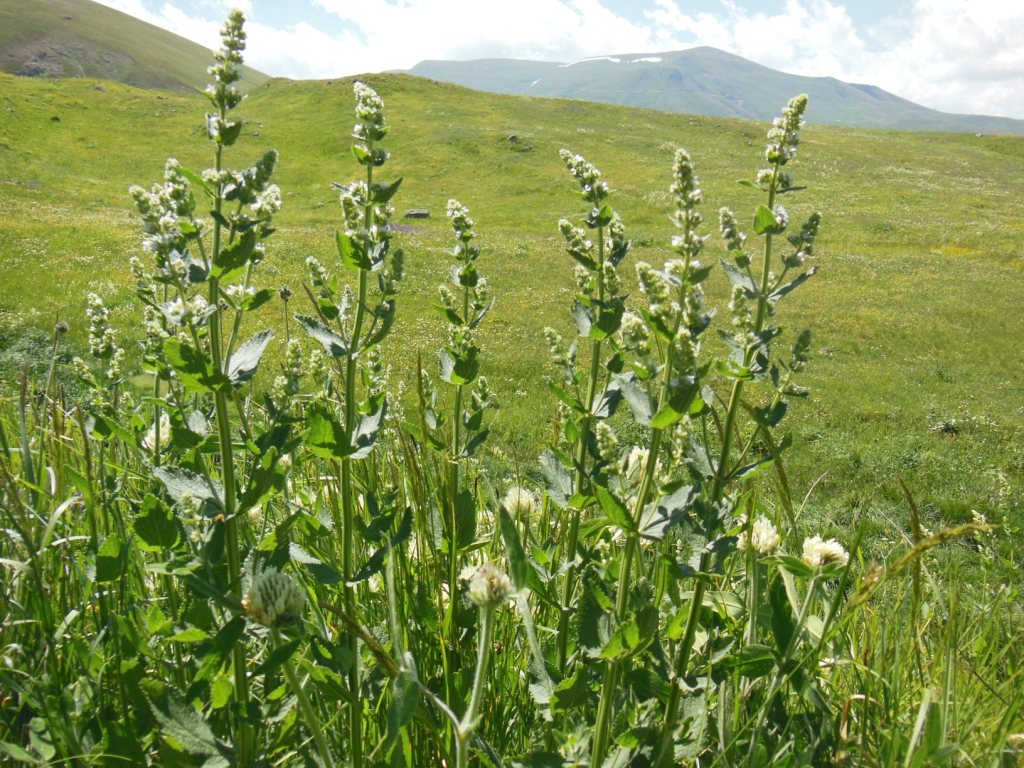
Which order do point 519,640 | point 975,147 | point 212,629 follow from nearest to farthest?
point 212,629 → point 519,640 → point 975,147

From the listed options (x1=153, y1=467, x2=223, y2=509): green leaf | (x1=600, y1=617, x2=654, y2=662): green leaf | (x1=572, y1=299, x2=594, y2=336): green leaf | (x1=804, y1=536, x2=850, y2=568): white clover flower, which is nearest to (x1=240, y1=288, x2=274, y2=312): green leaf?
(x1=153, y1=467, x2=223, y2=509): green leaf

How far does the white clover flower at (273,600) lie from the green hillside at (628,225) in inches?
55.2

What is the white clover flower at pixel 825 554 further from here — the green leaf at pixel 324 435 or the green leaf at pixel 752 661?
the green leaf at pixel 324 435

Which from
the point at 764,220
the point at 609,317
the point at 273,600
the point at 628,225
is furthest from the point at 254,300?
the point at 628,225

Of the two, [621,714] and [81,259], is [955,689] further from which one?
[81,259]

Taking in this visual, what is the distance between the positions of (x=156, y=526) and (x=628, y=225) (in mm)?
34160

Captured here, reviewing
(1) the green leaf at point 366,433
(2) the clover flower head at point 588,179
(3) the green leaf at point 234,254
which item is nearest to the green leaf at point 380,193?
(3) the green leaf at point 234,254

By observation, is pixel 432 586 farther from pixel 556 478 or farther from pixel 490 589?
pixel 490 589

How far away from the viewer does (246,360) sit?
1.63 m

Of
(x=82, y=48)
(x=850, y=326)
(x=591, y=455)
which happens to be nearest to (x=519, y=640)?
(x=591, y=455)

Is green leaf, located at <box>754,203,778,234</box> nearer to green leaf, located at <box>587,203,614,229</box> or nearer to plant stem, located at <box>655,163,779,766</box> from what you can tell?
plant stem, located at <box>655,163,779,766</box>

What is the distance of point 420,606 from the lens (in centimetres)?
204

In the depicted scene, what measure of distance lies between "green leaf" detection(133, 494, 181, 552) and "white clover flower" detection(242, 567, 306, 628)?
1.57ft

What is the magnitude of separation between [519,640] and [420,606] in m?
0.45
